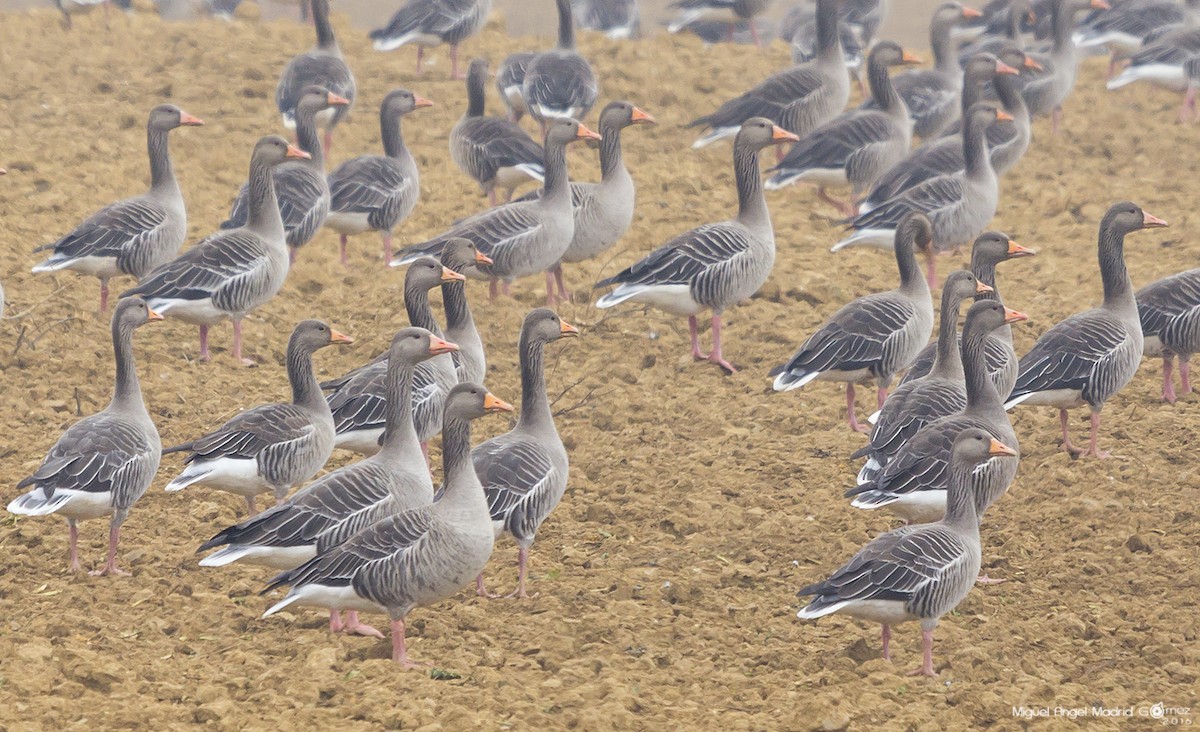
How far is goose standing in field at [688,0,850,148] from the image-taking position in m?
18.0

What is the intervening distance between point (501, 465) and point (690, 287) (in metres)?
4.19

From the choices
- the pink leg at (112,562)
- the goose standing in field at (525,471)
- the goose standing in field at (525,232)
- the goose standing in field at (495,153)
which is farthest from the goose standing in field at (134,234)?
the goose standing in field at (525,471)

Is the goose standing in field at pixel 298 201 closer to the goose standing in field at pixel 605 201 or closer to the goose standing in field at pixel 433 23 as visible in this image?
the goose standing in field at pixel 605 201

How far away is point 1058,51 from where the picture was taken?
65.7 feet

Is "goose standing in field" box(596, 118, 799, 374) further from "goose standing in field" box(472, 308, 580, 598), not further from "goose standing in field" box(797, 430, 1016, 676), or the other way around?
"goose standing in field" box(797, 430, 1016, 676)

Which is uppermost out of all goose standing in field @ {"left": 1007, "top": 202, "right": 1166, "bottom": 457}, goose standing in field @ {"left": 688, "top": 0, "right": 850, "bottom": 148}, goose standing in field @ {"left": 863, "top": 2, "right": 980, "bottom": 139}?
goose standing in field @ {"left": 1007, "top": 202, "right": 1166, "bottom": 457}

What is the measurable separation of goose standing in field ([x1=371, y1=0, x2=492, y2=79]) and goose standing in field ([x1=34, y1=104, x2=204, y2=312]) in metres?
7.05

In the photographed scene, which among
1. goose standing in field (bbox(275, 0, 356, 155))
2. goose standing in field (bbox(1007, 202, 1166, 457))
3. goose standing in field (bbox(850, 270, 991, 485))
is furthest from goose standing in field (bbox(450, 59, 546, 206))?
goose standing in field (bbox(1007, 202, 1166, 457))

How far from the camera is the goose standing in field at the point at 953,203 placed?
14.9 meters

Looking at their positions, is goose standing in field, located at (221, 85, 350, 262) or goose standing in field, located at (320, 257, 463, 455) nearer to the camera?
goose standing in field, located at (320, 257, 463, 455)

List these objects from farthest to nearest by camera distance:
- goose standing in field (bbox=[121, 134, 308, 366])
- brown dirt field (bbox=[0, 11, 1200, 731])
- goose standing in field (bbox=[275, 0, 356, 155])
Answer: goose standing in field (bbox=[275, 0, 356, 155]), goose standing in field (bbox=[121, 134, 308, 366]), brown dirt field (bbox=[0, 11, 1200, 731])

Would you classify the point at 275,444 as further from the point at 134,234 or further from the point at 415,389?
the point at 134,234

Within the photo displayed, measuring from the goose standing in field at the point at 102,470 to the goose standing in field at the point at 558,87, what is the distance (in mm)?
8629

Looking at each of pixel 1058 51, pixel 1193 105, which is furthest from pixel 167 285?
pixel 1193 105
